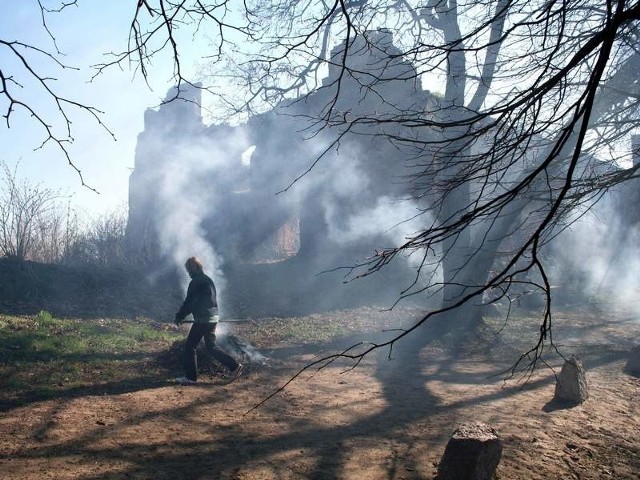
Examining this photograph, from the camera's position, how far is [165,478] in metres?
4.18

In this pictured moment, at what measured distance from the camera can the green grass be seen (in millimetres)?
6938

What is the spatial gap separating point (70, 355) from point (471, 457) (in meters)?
6.81

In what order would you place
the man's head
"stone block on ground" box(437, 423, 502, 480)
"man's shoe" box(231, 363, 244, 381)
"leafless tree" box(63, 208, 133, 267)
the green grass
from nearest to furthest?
"stone block on ground" box(437, 423, 502, 480) → the green grass → "man's shoe" box(231, 363, 244, 381) → the man's head → "leafless tree" box(63, 208, 133, 267)

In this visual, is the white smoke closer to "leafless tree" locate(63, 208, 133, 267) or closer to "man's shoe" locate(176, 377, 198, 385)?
"leafless tree" locate(63, 208, 133, 267)

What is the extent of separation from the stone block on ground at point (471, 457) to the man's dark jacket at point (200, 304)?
4.50 m

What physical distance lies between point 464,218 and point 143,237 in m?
17.5

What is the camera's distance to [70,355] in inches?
329

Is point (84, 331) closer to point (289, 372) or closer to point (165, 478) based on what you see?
point (289, 372)

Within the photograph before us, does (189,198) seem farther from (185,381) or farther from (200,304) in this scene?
(185,381)

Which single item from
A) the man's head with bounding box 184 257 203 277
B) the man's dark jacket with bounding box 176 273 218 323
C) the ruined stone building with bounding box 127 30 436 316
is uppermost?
the ruined stone building with bounding box 127 30 436 316

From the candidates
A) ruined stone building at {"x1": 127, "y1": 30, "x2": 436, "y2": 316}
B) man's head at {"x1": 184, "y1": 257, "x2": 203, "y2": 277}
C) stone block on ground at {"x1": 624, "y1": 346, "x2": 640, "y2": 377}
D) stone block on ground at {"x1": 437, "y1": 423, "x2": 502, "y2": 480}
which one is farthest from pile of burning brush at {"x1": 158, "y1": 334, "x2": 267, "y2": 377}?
stone block on ground at {"x1": 624, "y1": 346, "x2": 640, "y2": 377}

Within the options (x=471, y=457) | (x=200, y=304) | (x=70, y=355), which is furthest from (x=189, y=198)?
(x=471, y=457)

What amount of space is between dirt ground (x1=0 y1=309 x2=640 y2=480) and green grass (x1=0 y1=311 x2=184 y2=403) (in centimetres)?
62

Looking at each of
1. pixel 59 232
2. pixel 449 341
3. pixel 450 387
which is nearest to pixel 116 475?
pixel 450 387
